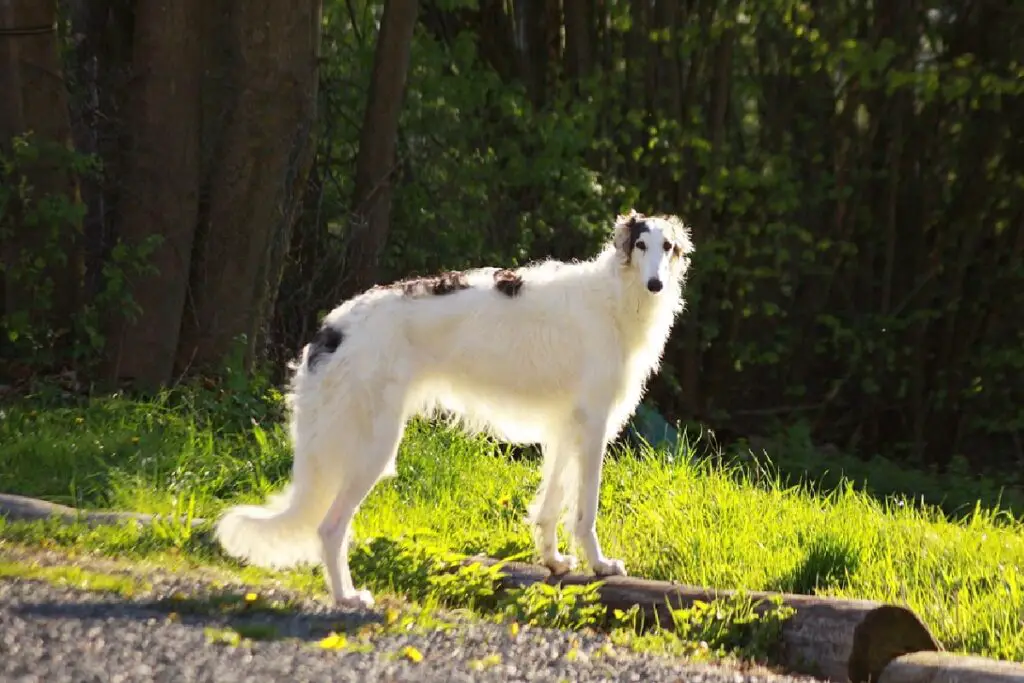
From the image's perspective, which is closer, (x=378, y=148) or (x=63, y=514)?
(x=63, y=514)

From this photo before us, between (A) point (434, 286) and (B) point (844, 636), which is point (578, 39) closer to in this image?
(A) point (434, 286)

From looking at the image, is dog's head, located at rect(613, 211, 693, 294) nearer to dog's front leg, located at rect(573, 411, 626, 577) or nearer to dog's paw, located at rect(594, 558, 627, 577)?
dog's front leg, located at rect(573, 411, 626, 577)

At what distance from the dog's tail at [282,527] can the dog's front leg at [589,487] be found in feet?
3.93

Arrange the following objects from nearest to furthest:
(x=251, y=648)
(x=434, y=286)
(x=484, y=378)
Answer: (x=251, y=648) < (x=434, y=286) < (x=484, y=378)

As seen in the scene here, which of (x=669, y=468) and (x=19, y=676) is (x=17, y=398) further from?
A: (x=19, y=676)

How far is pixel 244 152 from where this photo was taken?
37.7 feet

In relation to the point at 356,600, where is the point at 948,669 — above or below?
above

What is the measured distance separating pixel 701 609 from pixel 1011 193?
1249 cm

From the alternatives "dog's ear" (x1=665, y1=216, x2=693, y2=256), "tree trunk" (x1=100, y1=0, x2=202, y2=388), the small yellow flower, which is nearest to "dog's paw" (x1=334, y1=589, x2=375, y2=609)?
the small yellow flower

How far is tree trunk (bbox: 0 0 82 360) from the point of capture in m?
11.3

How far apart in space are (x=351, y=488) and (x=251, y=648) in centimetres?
152

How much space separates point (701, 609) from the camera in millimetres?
6352

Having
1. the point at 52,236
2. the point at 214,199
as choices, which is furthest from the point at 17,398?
the point at 214,199

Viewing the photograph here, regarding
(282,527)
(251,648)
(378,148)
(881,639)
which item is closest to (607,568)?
(881,639)
